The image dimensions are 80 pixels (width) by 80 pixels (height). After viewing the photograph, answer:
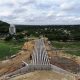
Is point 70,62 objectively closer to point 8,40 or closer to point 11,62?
point 11,62

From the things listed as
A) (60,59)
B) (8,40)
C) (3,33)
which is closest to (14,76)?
(60,59)

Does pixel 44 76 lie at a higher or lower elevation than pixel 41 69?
lower

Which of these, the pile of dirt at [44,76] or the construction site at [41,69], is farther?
the construction site at [41,69]

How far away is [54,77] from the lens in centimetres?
4069

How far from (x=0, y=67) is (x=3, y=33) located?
8837 centimetres

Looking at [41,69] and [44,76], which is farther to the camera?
[41,69]

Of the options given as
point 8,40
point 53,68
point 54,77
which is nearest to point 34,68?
point 53,68

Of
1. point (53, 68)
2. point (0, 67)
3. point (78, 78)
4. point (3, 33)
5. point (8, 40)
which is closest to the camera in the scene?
point (78, 78)

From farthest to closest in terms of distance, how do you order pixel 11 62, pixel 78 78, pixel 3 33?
1. pixel 3 33
2. pixel 11 62
3. pixel 78 78

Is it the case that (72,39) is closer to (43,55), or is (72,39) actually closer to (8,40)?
(8,40)

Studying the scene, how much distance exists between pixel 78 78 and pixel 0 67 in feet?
60.5

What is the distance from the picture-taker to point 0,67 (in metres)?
52.2

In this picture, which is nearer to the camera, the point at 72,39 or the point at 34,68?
the point at 34,68

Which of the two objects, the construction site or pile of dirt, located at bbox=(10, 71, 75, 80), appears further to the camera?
the construction site
